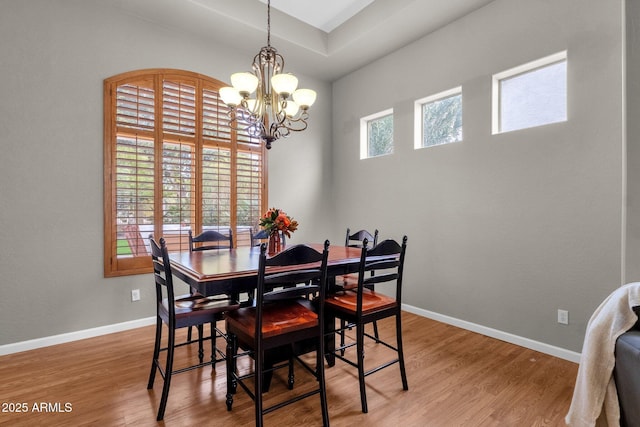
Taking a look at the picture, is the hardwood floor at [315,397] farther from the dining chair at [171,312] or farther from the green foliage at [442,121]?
the green foliage at [442,121]

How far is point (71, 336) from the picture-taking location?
2.92 metres

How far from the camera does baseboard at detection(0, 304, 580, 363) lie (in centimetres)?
263

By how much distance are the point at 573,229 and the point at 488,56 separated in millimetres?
1743

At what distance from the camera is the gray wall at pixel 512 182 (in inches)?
94.7

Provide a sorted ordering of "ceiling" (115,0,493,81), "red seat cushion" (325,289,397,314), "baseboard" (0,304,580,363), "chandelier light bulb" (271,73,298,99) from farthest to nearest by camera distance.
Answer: "ceiling" (115,0,493,81), "baseboard" (0,304,580,363), "chandelier light bulb" (271,73,298,99), "red seat cushion" (325,289,397,314)

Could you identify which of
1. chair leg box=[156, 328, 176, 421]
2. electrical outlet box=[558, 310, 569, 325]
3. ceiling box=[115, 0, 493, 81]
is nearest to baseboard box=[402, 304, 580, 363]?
electrical outlet box=[558, 310, 569, 325]

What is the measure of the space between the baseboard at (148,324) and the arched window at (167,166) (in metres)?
0.54

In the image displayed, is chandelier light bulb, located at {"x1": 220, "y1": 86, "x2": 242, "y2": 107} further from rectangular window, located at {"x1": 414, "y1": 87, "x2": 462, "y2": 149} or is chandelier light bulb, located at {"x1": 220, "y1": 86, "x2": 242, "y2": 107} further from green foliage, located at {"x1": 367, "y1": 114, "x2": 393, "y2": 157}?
green foliage, located at {"x1": 367, "y1": 114, "x2": 393, "y2": 157}

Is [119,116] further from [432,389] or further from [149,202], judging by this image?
[432,389]

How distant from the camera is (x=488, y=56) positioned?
9.98 ft

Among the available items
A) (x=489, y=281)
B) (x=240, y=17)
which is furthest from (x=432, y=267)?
(x=240, y=17)

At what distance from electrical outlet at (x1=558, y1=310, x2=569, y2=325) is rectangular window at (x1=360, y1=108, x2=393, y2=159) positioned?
2.44 m

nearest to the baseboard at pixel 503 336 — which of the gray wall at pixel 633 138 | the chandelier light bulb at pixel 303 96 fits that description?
the gray wall at pixel 633 138

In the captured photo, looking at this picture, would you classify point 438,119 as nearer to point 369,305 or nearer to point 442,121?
point 442,121
